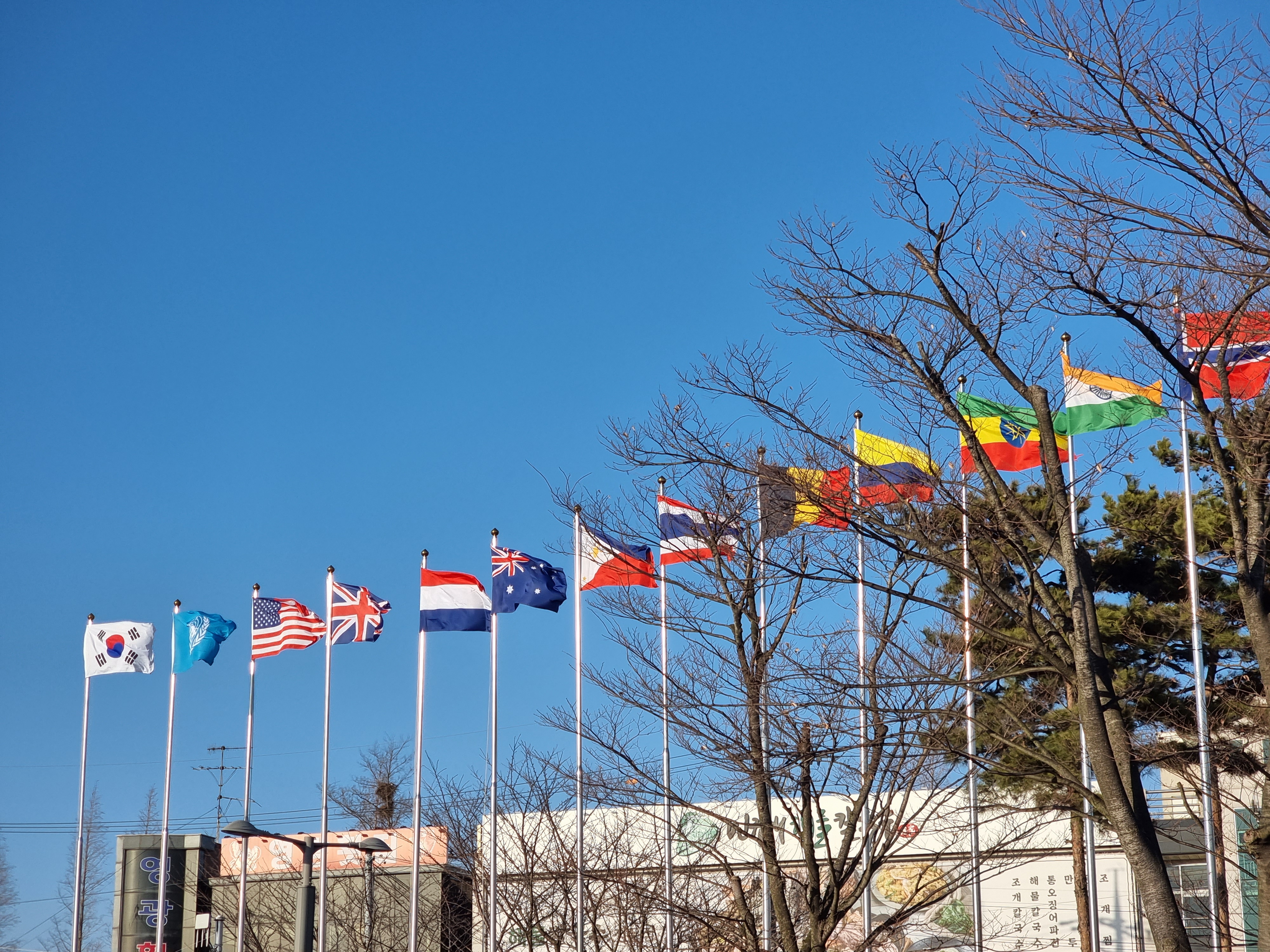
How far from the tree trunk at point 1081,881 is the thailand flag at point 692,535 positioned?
42.8 feet

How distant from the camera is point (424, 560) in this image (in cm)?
2975

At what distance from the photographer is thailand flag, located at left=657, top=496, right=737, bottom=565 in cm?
1684

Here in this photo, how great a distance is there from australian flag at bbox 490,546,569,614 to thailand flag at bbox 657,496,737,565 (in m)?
6.29

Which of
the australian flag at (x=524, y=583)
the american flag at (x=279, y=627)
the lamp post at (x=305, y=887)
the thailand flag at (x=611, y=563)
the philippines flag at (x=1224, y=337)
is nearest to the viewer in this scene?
the philippines flag at (x=1224, y=337)

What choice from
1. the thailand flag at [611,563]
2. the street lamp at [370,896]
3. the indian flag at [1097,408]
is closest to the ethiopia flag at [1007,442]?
the indian flag at [1097,408]

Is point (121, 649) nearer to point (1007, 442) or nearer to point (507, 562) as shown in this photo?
point (507, 562)

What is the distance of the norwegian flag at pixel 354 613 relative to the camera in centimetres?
3075

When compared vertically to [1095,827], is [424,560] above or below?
above

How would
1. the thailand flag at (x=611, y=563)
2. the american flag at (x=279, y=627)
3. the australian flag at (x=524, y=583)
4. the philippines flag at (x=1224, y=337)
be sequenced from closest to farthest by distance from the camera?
the philippines flag at (x=1224, y=337) < the thailand flag at (x=611, y=563) < the australian flag at (x=524, y=583) < the american flag at (x=279, y=627)

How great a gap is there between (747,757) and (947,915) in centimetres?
2031

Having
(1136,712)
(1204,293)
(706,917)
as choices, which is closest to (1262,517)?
(1204,293)

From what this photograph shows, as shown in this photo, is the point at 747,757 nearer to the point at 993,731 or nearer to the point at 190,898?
the point at 993,731

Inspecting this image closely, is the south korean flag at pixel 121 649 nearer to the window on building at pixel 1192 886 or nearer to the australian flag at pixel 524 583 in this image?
the australian flag at pixel 524 583

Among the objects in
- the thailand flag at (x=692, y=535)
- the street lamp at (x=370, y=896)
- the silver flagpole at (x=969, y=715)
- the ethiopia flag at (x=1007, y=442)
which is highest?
the ethiopia flag at (x=1007, y=442)
